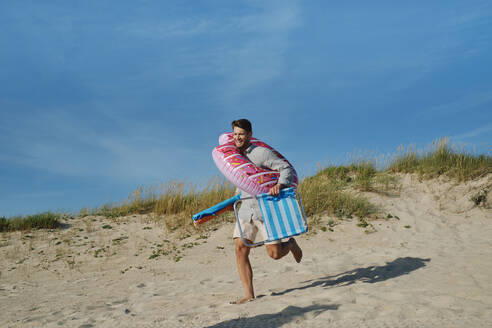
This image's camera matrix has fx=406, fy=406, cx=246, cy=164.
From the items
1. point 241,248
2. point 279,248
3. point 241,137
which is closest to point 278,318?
point 279,248

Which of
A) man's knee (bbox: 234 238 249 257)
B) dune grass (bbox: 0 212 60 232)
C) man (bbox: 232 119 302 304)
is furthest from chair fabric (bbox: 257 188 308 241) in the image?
dune grass (bbox: 0 212 60 232)

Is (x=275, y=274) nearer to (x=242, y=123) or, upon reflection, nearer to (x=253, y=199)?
(x=253, y=199)

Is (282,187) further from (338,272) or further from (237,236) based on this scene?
(338,272)

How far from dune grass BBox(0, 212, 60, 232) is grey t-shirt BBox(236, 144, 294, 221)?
9.11 metres

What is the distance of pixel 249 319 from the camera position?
4598 mm

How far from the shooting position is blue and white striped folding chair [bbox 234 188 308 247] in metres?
4.86

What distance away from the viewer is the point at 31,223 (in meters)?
12.2

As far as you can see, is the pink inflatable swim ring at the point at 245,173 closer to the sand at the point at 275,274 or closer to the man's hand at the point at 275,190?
the man's hand at the point at 275,190

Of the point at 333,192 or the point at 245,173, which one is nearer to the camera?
the point at 245,173

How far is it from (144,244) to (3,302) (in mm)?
3663

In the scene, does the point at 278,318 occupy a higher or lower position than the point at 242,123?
lower

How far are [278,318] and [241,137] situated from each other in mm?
2173

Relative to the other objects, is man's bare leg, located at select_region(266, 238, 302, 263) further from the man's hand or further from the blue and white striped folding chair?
the man's hand

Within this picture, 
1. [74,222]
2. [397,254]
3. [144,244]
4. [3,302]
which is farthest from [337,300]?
[74,222]
